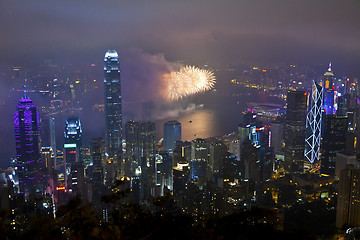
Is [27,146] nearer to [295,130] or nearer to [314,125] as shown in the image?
[295,130]

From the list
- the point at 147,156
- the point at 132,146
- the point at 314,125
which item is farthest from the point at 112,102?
the point at 314,125

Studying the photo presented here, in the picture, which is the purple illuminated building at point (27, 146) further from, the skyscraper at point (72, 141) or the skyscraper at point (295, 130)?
the skyscraper at point (295, 130)

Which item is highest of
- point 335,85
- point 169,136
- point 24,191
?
point 335,85

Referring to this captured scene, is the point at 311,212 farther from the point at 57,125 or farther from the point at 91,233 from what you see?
the point at 57,125

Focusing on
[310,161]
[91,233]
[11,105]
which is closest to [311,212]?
[310,161]

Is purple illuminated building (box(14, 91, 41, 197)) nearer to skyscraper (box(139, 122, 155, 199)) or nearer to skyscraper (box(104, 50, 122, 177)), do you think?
skyscraper (box(104, 50, 122, 177))

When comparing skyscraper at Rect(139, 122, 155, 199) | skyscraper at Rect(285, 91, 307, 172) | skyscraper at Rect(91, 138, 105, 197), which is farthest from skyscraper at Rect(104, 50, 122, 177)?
skyscraper at Rect(285, 91, 307, 172)
